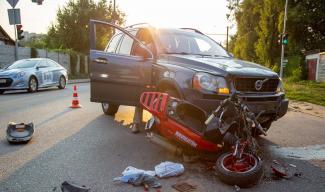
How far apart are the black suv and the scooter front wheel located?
0.96 metres

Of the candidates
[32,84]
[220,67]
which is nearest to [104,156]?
[220,67]

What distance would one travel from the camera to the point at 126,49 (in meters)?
7.95

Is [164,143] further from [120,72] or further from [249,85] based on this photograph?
Result: [120,72]

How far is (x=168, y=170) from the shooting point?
4594mm

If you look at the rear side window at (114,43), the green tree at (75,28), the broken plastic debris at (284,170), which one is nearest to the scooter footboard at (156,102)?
the broken plastic debris at (284,170)

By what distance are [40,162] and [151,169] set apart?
5.12 feet

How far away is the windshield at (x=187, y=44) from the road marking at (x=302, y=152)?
2218mm

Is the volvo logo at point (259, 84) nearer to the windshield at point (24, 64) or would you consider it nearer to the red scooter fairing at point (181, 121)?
the red scooter fairing at point (181, 121)

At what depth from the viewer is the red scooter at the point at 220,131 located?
14.6 feet

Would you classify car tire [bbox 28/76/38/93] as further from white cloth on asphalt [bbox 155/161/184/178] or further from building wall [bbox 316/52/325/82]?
building wall [bbox 316/52/325/82]

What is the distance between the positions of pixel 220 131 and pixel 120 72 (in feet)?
9.81

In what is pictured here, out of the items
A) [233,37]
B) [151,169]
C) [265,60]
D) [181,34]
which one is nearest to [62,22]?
[265,60]

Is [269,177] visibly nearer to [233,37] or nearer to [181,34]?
[181,34]

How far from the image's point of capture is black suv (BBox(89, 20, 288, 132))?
215 inches
